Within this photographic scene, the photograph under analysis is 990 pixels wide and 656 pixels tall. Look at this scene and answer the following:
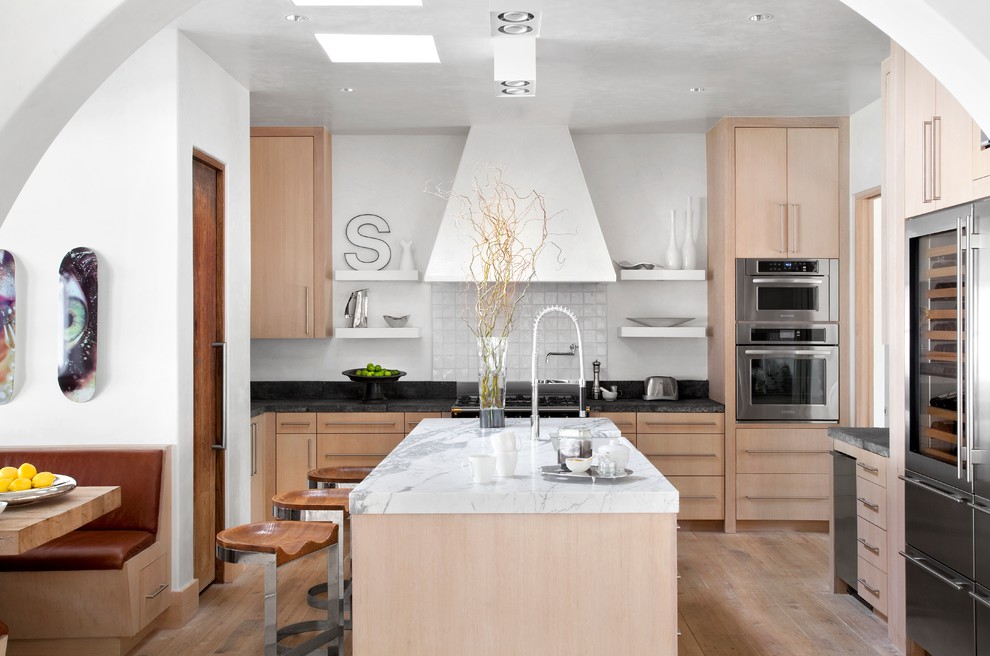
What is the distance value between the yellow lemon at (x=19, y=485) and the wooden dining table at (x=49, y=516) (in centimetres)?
6

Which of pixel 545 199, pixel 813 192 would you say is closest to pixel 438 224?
pixel 545 199

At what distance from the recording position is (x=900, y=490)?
351 cm

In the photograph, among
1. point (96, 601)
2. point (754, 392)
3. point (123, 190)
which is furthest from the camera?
point (754, 392)

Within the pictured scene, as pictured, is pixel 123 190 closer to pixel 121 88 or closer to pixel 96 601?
pixel 121 88

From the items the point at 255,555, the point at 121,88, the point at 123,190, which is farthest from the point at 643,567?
the point at 121,88

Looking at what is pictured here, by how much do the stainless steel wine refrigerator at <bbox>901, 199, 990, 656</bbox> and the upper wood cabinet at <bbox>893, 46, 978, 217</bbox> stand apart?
0.08 meters

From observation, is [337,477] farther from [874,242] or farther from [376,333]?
[874,242]

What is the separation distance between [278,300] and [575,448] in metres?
3.43

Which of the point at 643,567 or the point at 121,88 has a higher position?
the point at 121,88

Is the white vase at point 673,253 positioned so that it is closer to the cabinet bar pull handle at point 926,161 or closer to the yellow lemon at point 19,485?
the cabinet bar pull handle at point 926,161

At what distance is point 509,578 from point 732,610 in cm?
193

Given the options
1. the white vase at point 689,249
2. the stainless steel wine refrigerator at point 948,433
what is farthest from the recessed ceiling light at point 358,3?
the white vase at point 689,249

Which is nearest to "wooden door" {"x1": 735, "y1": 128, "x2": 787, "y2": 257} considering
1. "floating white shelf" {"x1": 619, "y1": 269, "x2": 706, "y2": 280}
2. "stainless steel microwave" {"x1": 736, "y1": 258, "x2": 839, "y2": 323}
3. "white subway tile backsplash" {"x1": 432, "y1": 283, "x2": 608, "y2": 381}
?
"stainless steel microwave" {"x1": 736, "y1": 258, "x2": 839, "y2": 323}

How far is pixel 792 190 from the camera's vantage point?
5.61 m
